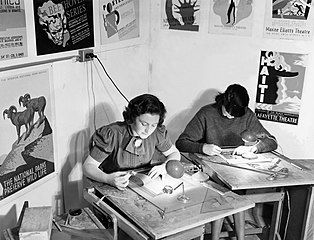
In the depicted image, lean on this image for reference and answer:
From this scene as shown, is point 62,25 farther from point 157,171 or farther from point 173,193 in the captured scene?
point 173,193

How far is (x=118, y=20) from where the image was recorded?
10.0ft

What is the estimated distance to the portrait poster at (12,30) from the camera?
2229mm

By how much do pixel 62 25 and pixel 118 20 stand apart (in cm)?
59

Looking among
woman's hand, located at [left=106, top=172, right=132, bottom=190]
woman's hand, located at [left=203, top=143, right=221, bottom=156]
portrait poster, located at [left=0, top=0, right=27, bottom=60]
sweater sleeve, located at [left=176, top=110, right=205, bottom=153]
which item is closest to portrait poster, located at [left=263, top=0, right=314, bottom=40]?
sweater sleeve, located at [left=176, top=110, right=205, bottom=153]

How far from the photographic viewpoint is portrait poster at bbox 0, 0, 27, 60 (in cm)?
223

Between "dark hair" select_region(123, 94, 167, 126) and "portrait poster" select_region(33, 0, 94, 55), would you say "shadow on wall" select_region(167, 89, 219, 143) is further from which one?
"dark hair" select_region(123, 94, 167, 126)

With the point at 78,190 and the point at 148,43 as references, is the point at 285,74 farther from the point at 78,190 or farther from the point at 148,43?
the point at 78,190

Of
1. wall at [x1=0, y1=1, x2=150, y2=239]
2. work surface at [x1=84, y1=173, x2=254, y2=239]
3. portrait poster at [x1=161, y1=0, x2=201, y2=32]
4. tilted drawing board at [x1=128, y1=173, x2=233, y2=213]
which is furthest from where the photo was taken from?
portrait poster at [x1=161, y1=0, x2=201, y2=32]

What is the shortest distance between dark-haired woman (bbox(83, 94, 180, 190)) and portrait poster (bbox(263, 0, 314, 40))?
3.78 feet

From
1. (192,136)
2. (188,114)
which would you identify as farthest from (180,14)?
(192,136)

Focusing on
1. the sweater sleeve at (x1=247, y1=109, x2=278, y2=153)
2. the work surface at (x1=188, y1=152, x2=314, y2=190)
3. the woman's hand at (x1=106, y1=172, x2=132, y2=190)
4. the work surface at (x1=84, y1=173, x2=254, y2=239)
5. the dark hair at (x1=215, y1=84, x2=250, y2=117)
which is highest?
the dark hair at (x1=215, y1=84, x2=250, y2=117)

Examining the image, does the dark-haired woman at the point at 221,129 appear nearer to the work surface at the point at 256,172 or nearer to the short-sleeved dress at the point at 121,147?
the work surface at the point at 256,172

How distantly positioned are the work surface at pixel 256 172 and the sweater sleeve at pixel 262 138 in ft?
0.15

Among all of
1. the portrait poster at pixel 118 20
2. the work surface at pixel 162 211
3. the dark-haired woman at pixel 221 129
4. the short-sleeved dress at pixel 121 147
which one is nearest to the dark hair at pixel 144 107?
the short-sleeved dress at pixel 121 147
